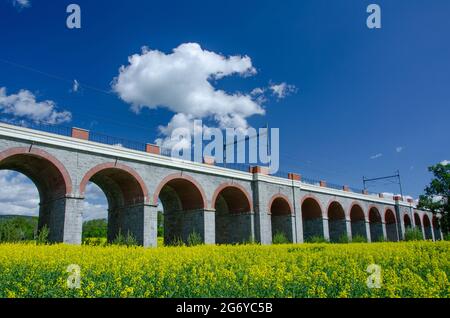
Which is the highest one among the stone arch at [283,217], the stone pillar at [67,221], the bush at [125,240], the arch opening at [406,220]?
the arch opening at [406,220]

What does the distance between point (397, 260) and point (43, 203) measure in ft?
58.6

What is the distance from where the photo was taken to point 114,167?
2041 cm

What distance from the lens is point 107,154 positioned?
20.1 metres

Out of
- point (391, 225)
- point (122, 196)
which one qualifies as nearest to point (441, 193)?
point (391, 225)

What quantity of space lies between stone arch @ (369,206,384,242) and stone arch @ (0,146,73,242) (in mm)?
34654

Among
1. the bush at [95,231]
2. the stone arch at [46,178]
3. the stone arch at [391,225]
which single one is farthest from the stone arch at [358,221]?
the bush at [95,231]

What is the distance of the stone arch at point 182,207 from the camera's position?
24.5 metres

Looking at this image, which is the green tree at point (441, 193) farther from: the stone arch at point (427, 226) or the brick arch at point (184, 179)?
the brick arch at point (184, 179)

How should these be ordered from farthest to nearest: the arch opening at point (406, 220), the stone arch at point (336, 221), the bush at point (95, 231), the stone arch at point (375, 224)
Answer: the bush at point (95, 231) → the arch opening at point (406, 220) → the stone arch at point (375, 224) → the stone arch at point (336, 221)

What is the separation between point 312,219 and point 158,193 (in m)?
17.9

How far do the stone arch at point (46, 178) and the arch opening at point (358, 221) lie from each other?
30.4 meters

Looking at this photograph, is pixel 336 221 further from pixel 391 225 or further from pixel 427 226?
pixel 427 226
